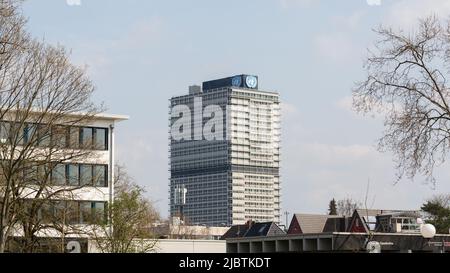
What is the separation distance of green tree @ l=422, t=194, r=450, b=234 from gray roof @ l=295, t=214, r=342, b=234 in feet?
69.0

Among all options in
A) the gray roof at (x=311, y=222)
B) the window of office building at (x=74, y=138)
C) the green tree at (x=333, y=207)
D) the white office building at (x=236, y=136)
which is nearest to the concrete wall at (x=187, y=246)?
the window of office building at (x=74, y=138)

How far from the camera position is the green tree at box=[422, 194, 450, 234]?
334 ft

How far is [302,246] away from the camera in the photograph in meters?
94.5

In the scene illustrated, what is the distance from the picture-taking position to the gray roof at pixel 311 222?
136 meters

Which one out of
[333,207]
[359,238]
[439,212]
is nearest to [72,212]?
[359,238]

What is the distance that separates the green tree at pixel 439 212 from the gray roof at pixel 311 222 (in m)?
21.0

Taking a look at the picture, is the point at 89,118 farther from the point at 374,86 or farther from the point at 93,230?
the point at 374,86

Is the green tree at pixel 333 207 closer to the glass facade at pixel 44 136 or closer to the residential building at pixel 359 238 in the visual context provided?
the residential building at pixel 359 238

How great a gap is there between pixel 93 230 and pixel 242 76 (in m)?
145

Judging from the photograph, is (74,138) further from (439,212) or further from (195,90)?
(195,90)

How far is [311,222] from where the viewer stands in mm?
138500

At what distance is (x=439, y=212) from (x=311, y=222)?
3383 centimetres

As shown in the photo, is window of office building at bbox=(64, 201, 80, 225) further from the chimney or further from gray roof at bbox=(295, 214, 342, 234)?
the chimney
